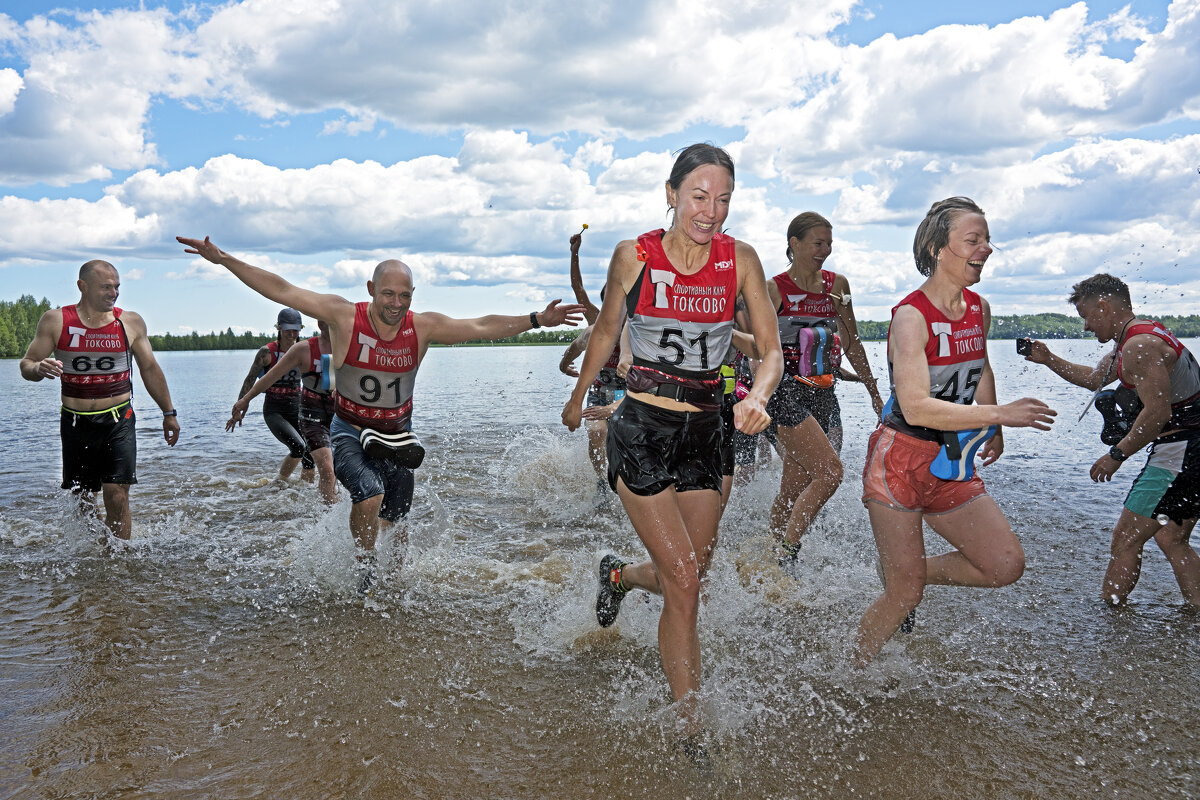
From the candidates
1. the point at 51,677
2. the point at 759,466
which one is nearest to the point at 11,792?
the point at 51,677

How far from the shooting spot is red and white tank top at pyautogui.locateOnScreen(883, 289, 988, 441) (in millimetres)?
3965

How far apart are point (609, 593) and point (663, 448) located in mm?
1376

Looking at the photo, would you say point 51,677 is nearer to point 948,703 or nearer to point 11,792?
point 11,792

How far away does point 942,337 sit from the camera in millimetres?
3969

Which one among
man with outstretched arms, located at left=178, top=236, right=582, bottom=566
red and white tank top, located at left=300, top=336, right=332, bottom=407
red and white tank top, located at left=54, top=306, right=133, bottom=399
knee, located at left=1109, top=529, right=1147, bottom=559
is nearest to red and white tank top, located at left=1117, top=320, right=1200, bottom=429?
knee, located at left=1109, top=529, right=1147, bottom=559

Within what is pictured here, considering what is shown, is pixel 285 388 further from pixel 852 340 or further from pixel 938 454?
pixel 938 454

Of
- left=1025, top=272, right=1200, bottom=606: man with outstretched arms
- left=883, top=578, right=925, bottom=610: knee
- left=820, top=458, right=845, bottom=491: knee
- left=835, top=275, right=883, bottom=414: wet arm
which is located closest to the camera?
left=883, top=578, right=925, bottom=610: knee

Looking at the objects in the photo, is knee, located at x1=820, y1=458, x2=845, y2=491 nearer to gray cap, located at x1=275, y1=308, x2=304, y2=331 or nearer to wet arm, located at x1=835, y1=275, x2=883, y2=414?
wet arm, located at x1=835, y1=275, x2=883, y2=414

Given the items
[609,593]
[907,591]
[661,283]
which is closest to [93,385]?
[609,593]

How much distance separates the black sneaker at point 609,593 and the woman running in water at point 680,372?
86cm

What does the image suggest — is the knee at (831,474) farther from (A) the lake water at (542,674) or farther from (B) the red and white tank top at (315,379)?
(B) the red and white tank top at (315,379)

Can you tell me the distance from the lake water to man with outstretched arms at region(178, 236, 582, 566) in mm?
780

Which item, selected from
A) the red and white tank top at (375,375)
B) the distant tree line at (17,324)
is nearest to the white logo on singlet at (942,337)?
the red and white tank top at (375,375)

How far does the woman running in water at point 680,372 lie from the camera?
3.67m
